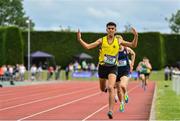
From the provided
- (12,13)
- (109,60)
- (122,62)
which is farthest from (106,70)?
(12,13)

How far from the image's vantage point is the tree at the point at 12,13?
111062 mm

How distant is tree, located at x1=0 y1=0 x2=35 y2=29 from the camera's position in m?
111

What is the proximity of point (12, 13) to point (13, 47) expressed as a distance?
5099cm

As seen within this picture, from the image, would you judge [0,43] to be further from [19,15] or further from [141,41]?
[19,15]

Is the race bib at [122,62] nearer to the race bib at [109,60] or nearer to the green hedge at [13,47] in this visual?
the race bib at [109,60]

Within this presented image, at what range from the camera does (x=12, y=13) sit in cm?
11419

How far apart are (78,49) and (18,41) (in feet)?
28.2

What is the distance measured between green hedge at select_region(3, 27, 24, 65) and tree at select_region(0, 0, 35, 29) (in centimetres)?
4489

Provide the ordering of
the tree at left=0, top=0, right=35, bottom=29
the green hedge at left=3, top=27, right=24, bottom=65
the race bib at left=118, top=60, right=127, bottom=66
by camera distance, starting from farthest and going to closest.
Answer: the tree at left=0, top=0, right=35, bottom=29, the green hedge at left=3, top=27, right=24, bottom=65, the race bib at left=118, top=60, right=127, bottom=66

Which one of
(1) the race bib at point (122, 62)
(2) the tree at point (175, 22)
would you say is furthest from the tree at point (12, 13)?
(1) the race bib at point (122, 62)

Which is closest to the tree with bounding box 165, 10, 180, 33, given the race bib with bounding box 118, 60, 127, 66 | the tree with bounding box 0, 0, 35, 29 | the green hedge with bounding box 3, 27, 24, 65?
the tree with bounding box 0, 0, 35, 29

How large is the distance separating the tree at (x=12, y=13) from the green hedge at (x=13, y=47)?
44.9 metres

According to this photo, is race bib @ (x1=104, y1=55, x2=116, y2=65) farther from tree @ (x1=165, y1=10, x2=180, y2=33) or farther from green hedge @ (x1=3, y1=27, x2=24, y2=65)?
tree @ (x1=165, y1=10, x2=180, y2=33)

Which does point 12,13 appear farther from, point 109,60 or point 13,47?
point 109,60
